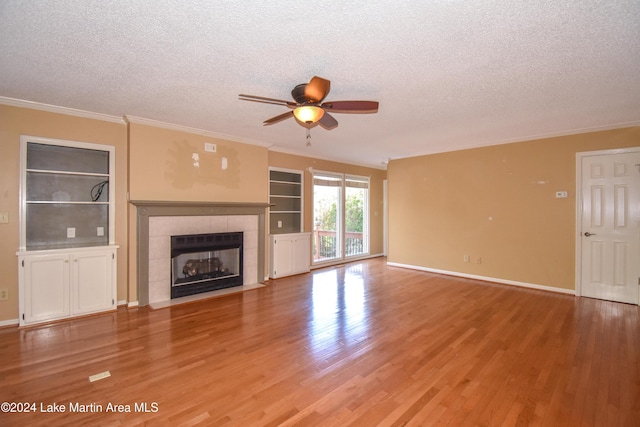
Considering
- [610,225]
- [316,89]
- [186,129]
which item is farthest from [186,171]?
[610,225]

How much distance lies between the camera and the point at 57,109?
3.56 m

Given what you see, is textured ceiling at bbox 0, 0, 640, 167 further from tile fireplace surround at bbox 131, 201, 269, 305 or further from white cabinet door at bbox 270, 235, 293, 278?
white cabinet door at bbox 270, 235, 293, 278

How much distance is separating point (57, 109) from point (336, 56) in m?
3.54

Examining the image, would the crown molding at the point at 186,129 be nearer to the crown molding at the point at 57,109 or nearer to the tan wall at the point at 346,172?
the crown molding at the point at 57,109

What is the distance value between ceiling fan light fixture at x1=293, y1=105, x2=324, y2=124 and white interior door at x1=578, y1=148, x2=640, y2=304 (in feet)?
14.6

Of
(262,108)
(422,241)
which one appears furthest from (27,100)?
(422,241)

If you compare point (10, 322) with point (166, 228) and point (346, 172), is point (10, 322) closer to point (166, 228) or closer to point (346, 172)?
point (166, 228)

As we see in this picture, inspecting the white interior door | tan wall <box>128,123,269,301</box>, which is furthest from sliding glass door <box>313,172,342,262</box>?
the white interior door

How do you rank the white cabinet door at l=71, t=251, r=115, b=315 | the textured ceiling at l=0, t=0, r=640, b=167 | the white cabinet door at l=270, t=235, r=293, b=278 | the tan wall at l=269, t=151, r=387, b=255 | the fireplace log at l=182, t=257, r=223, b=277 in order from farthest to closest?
the tan wall at l=269, t=151, r=387, b=255 → the white cabinet door at l=270, t=235, r=293, b=278 → the fireplace log at l=182, t=257, r=223, b=277 → the white cabinet door at l=71, t=251, r=115, b=315 → the textured ceiling at l=0, t=0, r=640, b=167

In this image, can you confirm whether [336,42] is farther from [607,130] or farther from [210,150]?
[607,130]

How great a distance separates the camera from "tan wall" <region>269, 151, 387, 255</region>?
20.2ft

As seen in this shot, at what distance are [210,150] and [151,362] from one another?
3169 millimetres

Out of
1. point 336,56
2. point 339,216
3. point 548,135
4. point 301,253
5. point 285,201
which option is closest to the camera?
point 336,56

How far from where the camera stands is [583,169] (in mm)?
4492
